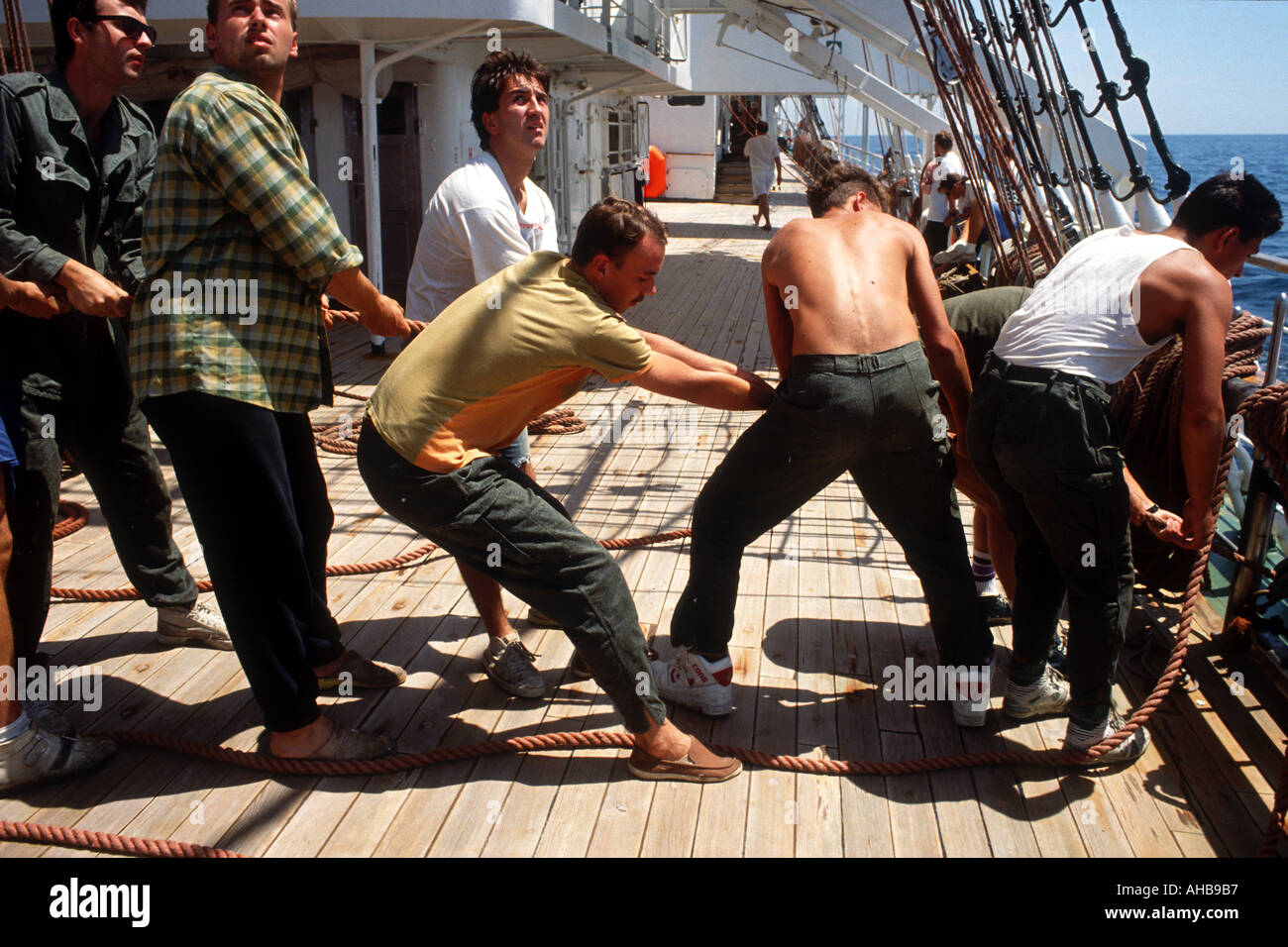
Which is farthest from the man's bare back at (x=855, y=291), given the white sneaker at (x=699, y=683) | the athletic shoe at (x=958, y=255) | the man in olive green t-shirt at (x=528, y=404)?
the athletic shoe at (x=958, y=255)

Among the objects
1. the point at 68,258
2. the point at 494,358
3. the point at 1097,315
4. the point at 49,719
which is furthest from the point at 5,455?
the point at 1097,315

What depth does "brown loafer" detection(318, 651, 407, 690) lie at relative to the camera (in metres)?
3.39

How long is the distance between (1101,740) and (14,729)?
2.94m

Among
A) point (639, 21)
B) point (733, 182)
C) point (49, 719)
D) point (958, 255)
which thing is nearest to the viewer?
point (49, 719)

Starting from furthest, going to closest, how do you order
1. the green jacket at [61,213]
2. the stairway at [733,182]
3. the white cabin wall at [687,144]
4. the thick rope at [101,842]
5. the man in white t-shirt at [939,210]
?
1. the stairway at [733,182]
2. the white cabin wall at [687,144]
3. the man in white t-shirt at [939,210]
4. the green jacket at [61,213]
5. the thick rope at [101,842]

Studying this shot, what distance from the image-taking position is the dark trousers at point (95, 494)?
2918mm

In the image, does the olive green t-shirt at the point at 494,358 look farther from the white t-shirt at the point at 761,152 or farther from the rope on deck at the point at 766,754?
the white t-shirt at the point at 761,152

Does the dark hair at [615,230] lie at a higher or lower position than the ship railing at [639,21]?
lower

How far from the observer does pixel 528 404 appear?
2867 millimetres

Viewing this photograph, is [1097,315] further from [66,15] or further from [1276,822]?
[66,15]

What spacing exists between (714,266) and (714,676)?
13.2 metres

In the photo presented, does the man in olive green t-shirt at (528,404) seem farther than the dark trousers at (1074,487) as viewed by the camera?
No

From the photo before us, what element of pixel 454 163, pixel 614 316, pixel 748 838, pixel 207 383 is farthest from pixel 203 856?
pixel 454 163

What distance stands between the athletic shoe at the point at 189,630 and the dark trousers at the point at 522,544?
1271 mm
